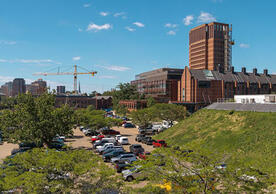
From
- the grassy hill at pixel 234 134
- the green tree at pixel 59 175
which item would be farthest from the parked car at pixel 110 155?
the green tree at pixel 59 175

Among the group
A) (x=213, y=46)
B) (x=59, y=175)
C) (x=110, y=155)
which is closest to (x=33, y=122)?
(x=110, y=155)

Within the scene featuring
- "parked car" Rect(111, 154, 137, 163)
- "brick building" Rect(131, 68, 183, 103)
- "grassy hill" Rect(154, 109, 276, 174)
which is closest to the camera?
"grassy hill" Rect(154, 109, 276, 174)

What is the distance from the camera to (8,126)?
3916 cm

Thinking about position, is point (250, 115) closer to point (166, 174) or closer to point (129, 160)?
point (129, 160)

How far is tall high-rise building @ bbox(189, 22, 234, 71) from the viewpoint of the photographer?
580 ft

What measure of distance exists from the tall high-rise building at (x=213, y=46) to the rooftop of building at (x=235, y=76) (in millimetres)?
54435

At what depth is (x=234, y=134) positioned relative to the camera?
39406 mm

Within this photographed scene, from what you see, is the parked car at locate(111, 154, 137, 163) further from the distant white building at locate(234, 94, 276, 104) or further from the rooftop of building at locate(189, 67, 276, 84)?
the rooftop of building at locate(189, 67, 276, 84)

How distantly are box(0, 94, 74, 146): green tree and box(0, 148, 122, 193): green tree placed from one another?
1931 cm

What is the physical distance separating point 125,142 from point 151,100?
6094 cm

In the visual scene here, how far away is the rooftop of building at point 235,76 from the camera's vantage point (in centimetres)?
10694

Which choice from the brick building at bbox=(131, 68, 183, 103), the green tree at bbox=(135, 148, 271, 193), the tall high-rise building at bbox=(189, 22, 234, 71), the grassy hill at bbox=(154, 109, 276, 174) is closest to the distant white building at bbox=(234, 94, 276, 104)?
the grassy hill at bbox=(154, 109, 276, 174)

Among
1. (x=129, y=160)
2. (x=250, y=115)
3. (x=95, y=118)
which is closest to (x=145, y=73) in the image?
(x=95, y=118)

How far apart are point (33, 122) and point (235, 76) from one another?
97.8 m
